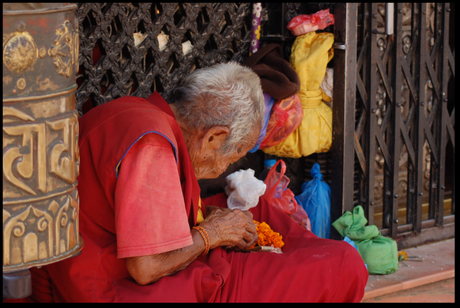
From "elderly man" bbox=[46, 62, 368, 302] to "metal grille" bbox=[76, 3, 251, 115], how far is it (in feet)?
2.24

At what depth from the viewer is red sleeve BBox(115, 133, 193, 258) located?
1.83 m

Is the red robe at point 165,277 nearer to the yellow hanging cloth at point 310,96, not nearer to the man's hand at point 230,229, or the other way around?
the man's hand at point 230,229

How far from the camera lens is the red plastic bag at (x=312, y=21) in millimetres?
3307

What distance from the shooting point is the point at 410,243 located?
402 centimetres

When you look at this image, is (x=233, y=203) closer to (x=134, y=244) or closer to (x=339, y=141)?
(x=339, y=141)

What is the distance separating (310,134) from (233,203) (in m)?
0.76

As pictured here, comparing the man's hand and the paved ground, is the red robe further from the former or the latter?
the paved ground

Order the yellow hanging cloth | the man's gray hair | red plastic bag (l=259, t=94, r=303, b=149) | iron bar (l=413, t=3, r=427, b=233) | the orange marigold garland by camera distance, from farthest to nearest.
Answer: iron bar (l=413, t=3, r=427, b=233) → the yellow hanging cloth → red plastic bag (l=259, t=94, r=303, b=149) → the orange marigold garland → the man's gray hair

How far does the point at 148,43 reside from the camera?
3.00 m

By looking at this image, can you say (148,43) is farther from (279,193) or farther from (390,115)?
(390,115)

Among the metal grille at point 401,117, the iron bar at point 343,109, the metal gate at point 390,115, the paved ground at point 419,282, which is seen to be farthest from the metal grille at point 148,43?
the paved ground at point 419,282

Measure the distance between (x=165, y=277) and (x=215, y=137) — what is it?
67 centimetres

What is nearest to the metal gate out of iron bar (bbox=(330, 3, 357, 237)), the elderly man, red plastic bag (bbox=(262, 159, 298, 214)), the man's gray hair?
iron bar (bbox=(330, 3, 357, 237))

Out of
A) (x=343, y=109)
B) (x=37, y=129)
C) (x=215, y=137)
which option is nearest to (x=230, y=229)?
(x=215, y=137)
